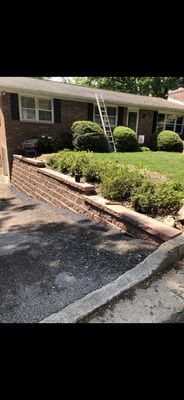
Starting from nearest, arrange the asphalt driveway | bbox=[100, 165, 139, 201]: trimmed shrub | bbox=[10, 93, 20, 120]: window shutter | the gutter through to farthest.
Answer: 1. the asphalt driveway
2. bbox=[100, 165, 139, 201]: trimmed shrub
3. the gutter
4. bbox=[10, 93, 20, 120]: window shutter

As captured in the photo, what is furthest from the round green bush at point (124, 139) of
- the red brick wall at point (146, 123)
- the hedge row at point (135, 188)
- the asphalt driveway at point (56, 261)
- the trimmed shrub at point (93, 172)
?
the asphalt driveway at point (56, 261)

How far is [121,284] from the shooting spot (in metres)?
2.88

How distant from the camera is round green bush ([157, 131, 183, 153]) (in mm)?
14953

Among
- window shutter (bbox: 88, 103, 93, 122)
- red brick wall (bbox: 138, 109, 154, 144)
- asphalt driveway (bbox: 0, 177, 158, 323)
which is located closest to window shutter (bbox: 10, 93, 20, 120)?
window shutter (bbox: 88, 103, 93, 122)

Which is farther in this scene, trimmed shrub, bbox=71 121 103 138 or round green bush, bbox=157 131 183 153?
round green bush, bbox=157 131 183 153

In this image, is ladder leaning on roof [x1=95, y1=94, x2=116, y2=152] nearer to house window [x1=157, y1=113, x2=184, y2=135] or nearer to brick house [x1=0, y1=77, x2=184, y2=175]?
brick house [x1=0, y1=77, x2=184, y2=175]

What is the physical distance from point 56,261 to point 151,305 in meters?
1.61

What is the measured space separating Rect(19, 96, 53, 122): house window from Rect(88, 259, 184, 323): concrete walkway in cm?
1042

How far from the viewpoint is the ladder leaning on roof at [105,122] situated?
1310 centimetres
